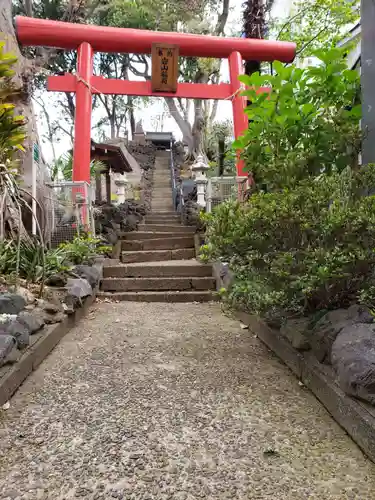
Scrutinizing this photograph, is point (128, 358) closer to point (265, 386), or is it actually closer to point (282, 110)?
point (265, 386)

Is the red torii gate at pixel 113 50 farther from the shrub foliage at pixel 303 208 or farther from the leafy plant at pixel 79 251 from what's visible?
the shrub foliage at pixel 303 208

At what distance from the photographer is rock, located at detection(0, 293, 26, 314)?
115 inches

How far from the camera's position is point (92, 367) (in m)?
2.71

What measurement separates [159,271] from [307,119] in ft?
11.3

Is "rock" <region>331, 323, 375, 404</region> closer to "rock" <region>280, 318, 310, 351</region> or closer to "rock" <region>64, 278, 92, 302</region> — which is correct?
"rock" <region>280, 318, 310, 351</region>

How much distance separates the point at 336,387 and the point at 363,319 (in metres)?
0.49

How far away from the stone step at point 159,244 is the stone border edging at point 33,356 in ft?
11.3

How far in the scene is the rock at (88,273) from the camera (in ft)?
15.6

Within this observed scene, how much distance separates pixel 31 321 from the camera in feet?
9.80

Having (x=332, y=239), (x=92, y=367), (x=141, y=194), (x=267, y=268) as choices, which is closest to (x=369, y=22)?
(x=332, y=239)

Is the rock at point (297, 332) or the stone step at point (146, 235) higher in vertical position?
the stone step at point (146, 235)

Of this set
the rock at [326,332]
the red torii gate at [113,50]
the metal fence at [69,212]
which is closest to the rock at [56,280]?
the metal fence at [69,212]

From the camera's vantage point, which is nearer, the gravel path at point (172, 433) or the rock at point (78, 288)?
the gravel path at point (172, 433)

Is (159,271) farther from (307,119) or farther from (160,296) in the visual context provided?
(307,119)
